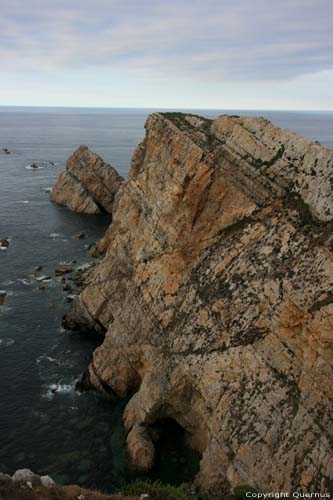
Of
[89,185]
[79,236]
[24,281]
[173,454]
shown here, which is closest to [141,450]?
[173,454]

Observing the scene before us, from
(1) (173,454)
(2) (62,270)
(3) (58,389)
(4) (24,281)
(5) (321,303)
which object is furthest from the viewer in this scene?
(2) (62,270)

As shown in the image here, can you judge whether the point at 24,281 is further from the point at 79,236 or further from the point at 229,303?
the point at 229,303

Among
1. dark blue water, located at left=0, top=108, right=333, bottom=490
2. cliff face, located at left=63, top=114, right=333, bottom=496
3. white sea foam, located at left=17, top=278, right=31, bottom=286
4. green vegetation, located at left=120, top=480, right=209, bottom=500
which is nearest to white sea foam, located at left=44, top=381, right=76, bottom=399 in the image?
dark blue water, located at left=0, top=108, right=333, bottom=490

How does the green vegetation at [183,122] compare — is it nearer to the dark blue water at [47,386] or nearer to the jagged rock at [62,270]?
the dark blue water at [47,386]

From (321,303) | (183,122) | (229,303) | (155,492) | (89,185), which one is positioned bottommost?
(155,492)

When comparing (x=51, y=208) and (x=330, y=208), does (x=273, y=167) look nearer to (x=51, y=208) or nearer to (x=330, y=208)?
(x=330, y=208)

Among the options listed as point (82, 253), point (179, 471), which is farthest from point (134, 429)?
point (82, 253)
